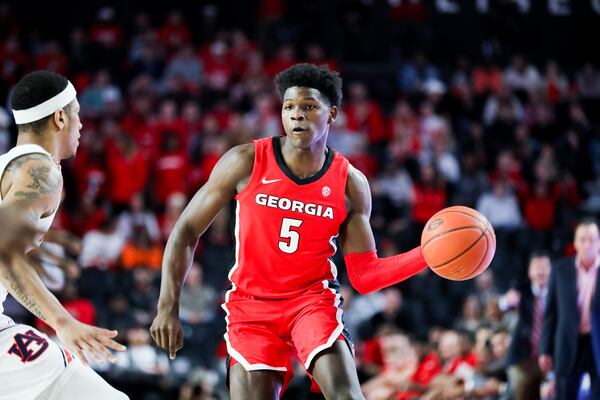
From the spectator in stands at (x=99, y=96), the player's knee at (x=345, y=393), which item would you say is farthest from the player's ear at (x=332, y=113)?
the spectator in stands at (x=99, y=96)

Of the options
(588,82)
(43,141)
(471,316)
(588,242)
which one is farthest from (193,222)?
(588,82)

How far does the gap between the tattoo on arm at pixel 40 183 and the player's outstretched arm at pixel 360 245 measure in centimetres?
185

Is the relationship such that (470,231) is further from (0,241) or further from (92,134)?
(92,134)

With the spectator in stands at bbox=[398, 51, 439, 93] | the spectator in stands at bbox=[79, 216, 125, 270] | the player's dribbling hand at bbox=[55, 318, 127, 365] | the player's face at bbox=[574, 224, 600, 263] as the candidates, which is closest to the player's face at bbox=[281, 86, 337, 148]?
the player's dribbling hand at bbox=[55, 318, 127, 365]

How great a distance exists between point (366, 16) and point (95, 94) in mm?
5944

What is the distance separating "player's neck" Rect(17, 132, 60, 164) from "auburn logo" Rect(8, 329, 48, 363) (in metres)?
0.99

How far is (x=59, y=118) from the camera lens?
5.17 metres

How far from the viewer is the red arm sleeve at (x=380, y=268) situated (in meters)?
5.46

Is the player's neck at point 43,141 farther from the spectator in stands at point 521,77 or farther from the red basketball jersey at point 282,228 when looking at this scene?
the spectator in stands at point 521,77

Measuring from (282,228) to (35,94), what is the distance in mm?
1579

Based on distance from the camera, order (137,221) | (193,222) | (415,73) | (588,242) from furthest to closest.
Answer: (415,73) → (137,221) → (588,242) → (193,222)

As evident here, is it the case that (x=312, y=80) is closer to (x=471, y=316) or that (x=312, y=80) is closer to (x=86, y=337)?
(x=86, y=337)

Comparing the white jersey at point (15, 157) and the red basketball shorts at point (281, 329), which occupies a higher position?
the white jersey at point (15, 157)

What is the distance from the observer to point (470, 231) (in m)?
5.37
